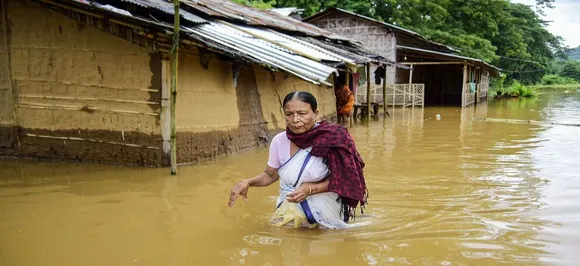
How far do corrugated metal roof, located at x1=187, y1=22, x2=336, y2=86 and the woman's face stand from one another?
3.21m

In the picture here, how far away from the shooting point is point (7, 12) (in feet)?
22.6

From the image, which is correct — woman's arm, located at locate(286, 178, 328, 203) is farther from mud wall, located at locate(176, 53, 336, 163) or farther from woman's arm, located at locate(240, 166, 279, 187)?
mud wall, located at locate(176, 53, 336, 163)

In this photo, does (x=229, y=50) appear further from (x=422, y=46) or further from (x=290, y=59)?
(x=422, y=46)

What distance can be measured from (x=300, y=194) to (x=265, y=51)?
4494mm

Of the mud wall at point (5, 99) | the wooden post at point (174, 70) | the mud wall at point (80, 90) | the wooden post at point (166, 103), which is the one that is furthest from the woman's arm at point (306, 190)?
the mud wall at point (5, 99)

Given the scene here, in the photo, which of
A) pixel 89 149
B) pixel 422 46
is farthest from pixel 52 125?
pixel 422 46

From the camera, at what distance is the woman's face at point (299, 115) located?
10.6 ft

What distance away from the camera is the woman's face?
3225 mm

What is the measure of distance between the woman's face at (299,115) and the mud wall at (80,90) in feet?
12.0

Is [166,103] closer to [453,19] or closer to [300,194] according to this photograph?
[300,194]

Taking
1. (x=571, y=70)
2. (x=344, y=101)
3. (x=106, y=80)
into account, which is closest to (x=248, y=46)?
(x=106, y=80)

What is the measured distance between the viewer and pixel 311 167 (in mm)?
3322

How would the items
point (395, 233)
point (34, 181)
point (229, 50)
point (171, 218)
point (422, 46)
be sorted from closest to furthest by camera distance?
point (395, 233) < point (171, 218) < point (34, 181) < point (229, 50) < point (422, 46)

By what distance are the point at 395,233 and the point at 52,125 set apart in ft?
17.4
